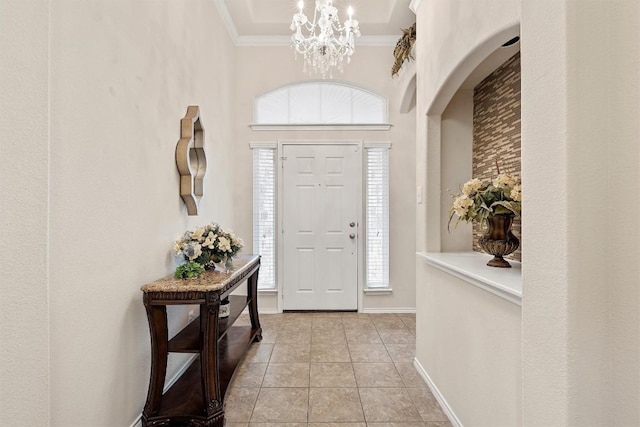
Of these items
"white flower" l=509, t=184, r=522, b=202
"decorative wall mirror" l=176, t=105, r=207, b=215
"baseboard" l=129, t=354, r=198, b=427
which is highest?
"decorative wall mirror" l=176, t=105, r=207, b=215

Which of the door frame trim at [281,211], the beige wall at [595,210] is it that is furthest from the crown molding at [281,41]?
the beige wall at [595,210]

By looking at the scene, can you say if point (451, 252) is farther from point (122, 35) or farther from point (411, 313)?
point (122, 35)

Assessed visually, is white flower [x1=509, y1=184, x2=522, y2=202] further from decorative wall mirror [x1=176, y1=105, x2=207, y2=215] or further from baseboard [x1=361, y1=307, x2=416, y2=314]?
baseboard [x1=361, y1=307, x2=416, y2=314]

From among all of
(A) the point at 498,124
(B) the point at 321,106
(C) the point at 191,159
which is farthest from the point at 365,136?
(C) the point at 191,159

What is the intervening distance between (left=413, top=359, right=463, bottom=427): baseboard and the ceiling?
135 inches

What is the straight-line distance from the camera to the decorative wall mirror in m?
2.13

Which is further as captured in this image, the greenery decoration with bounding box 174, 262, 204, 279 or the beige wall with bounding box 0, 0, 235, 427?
the greenery decoration with bounding box 174, 262, 204, 279

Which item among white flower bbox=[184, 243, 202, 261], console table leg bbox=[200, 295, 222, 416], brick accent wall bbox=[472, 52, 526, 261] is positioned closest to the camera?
console table leg bbox=[200, 295, 222, 416]

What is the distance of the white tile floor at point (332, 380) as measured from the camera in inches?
71.3

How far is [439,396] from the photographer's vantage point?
1.91 metres

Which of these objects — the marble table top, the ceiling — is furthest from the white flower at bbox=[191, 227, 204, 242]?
the ceiling

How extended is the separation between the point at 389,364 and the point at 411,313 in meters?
1.36

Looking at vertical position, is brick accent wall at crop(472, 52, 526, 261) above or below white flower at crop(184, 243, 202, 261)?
above

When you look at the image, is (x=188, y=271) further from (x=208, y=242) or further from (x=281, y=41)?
(x=281, y=41)
